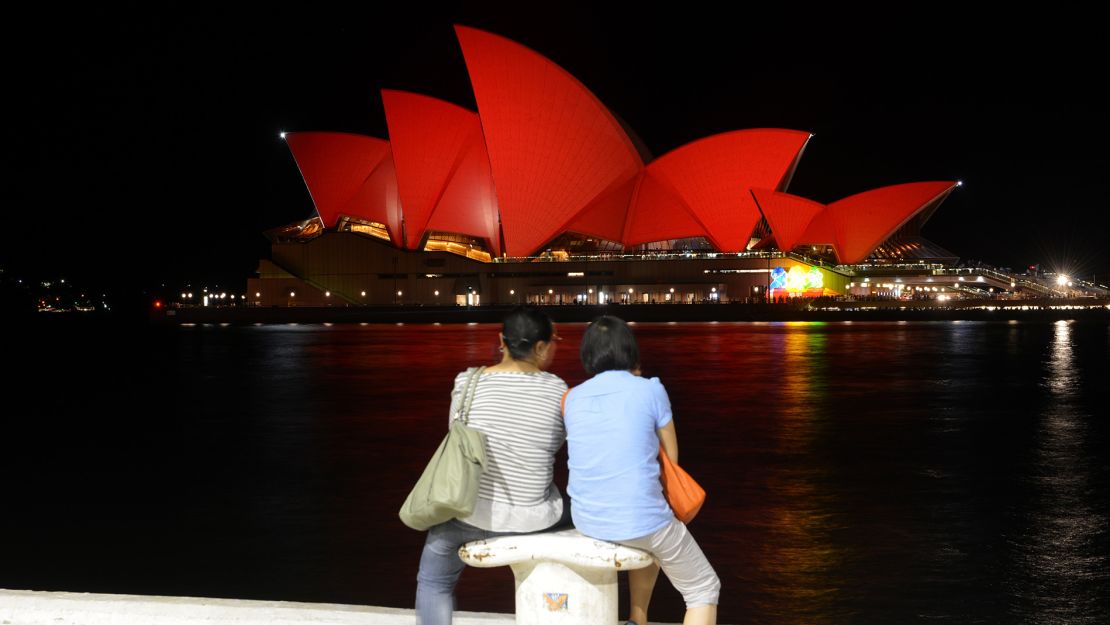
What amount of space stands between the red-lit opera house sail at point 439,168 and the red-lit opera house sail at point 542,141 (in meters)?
3.02

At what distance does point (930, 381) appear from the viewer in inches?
730

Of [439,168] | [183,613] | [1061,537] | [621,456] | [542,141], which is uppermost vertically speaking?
[542,141]

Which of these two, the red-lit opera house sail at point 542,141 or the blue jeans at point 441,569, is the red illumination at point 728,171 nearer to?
the red-lit opera house sail at point 542,141

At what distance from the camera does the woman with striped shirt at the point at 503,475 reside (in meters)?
3.79

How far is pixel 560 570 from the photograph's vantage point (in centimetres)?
361

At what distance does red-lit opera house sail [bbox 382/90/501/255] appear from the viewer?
6306 cm

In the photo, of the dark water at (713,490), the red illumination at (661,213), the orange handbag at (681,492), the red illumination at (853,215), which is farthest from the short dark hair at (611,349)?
the red illumination at (853,215)

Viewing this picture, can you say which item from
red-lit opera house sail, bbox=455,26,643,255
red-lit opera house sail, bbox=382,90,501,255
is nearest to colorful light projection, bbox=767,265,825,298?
red-lit opera house sail, bbox=455,26,643,255

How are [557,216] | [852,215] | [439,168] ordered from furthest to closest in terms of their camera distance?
[852,215], [439,168], [557,216]

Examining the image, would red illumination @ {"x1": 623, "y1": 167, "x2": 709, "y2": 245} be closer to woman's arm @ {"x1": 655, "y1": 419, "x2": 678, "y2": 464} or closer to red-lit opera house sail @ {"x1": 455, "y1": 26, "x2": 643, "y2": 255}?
red-lit opera house sail @ {"x1": 455, "y1": 26, "x2": 643, "y2": 255}

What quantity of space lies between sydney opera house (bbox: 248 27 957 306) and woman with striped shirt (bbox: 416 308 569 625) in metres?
56.4

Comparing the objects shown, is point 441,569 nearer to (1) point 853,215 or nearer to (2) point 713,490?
(2) point 713,490

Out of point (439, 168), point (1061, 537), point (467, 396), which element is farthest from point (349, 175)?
point (467, 396)

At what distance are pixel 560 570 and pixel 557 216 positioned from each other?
62.0m
